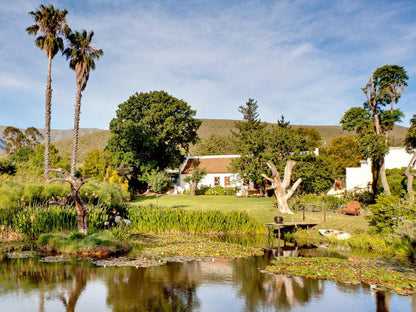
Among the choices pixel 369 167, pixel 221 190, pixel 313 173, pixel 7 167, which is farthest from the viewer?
pixel 221 190

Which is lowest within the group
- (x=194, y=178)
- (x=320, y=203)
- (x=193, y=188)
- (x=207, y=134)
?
(x=320, y=203)

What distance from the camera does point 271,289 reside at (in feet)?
32.6

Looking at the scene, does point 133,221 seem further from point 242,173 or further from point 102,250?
point 242,173

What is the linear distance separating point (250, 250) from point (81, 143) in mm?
94563

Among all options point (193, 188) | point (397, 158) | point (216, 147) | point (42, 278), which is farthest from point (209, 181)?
point (42, 278)

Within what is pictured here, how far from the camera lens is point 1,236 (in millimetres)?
16391

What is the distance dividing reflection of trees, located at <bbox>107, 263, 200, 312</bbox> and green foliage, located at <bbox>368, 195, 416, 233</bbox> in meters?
9.95

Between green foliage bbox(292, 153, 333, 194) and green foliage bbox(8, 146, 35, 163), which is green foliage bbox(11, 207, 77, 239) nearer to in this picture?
green foliage bbox(292, 153, 333, 194)

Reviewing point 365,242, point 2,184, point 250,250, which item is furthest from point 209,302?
point 2,184

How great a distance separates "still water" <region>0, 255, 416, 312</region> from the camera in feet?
27.9

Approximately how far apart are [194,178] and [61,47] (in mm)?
A: 20908

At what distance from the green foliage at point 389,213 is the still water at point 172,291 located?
24.2 feet

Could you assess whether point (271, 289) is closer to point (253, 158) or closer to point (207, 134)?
point (253, 158)

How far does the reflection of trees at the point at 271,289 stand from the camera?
888 cm
